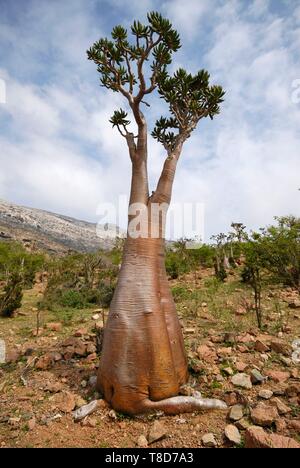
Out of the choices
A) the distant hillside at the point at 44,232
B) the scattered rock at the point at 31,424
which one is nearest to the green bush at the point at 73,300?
the scattered rock at the point at 31,424

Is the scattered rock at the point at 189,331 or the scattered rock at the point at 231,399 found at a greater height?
the scattered rock at the point at 189,331

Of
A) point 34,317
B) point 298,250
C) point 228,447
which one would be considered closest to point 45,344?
point 34,317

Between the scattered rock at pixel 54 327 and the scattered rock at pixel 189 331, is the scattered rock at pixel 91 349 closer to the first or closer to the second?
the scattered rock at pixel 189 331

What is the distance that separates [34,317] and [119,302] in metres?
5.68

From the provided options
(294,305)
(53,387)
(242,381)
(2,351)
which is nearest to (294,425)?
(242,381)

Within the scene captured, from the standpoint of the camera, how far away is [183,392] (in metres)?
3.14

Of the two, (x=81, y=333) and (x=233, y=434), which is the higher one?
(x=81, y=333)

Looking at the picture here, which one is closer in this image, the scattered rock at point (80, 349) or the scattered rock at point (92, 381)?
the scattered rock at point (92, 381)

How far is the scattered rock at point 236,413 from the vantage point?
2617 millimetres

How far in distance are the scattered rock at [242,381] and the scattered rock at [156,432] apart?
1.11 m

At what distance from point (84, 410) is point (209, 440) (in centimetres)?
126

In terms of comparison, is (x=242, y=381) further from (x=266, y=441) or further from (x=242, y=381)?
(x=266, y=441)

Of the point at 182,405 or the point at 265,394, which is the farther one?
the point at 265,394
